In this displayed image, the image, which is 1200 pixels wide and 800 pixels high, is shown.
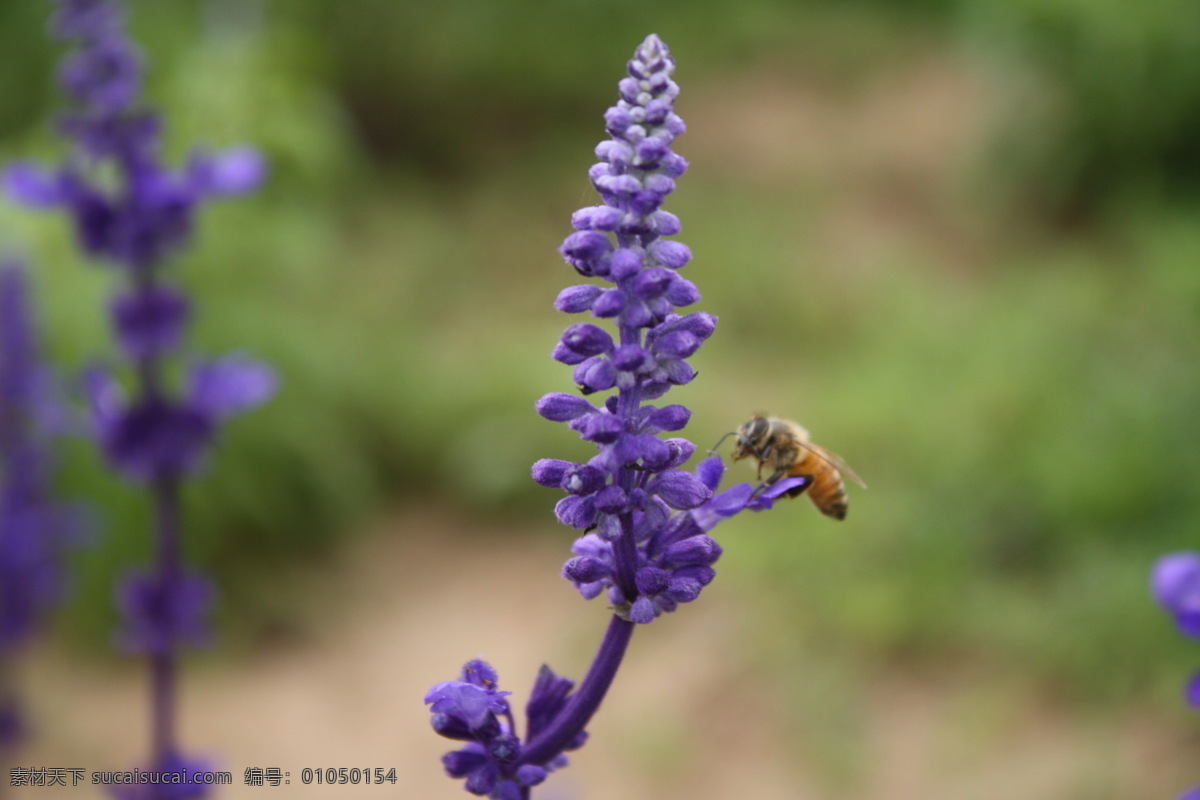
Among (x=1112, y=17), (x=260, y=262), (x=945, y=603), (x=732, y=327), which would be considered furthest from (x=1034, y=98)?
(x=260, y=262)

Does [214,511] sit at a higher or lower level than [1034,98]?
lower

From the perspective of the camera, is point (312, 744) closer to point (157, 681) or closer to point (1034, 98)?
point (157, 681)

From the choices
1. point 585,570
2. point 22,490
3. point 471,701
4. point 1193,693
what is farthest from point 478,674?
point 22,490

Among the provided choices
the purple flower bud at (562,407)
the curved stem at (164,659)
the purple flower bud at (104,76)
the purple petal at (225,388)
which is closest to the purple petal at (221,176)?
the purple flower bud at (104,76)

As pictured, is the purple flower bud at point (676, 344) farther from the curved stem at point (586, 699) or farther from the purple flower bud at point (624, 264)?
the curved stem at point (586, 699)

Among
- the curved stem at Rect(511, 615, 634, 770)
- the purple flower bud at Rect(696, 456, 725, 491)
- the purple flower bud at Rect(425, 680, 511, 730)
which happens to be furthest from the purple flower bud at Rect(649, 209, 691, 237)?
the purple flower bud at Rect(425, 680, 511, 730)

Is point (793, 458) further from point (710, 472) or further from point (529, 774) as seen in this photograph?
point (529, 774)
